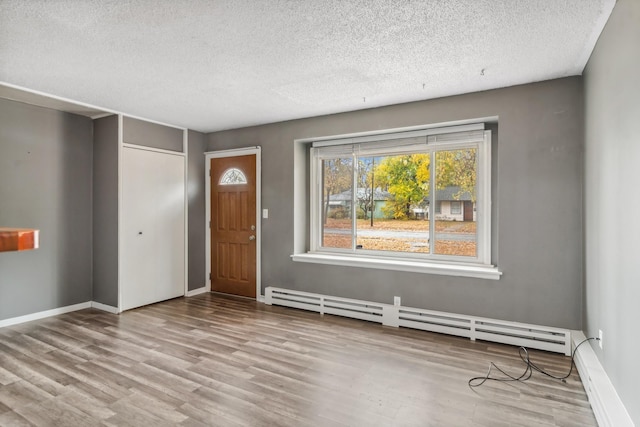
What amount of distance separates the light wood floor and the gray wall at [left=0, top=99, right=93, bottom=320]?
0.46m

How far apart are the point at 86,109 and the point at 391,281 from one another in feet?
13.5

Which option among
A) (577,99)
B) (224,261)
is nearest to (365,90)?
(577,99)

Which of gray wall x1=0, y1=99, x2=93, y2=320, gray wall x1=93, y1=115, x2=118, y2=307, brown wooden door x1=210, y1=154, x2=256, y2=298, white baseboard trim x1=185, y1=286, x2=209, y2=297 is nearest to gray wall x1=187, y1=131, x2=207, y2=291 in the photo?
white baseboard trim x1=185, y1=286, x2=209, y2=297

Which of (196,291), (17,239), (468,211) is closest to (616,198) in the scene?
(468,211)

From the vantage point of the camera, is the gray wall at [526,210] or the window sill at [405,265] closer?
the gray wall at [526,210]

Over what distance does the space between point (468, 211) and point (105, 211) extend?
14.4 feet

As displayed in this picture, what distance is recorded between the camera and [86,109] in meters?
4.33

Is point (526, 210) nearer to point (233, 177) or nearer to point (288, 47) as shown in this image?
point (288, 47)

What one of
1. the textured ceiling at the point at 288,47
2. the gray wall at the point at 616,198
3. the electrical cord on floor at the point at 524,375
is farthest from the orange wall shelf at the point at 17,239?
the electrical cord on floor at the point at 524,375

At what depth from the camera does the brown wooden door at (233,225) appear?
16.9ft

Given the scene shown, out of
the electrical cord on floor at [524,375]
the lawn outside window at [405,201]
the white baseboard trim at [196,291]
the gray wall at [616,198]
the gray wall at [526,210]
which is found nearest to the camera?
the gray wall at [616,198]

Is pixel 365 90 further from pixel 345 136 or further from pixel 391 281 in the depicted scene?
pixel 391 281

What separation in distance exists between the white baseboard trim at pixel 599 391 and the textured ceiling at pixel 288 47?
224cm

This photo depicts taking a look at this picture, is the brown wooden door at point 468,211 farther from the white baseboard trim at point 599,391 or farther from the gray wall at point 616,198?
the white baseboard trim at point 599,391
